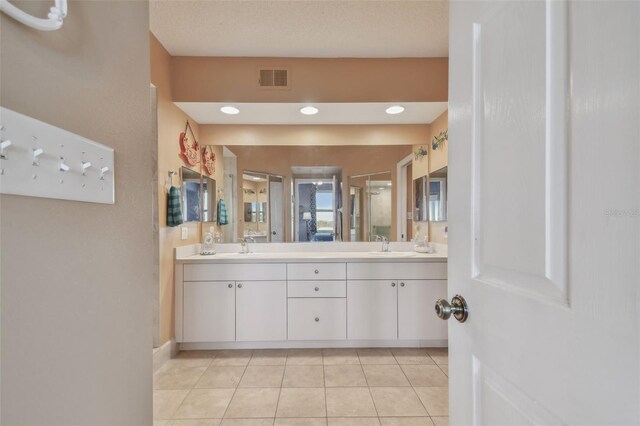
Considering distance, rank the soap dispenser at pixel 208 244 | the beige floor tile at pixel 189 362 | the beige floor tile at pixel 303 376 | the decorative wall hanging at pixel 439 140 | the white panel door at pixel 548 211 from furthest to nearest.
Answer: the soap dispenser at pixel 208 244 → the decorative wall hanging at pixel 439 140 → the beige floor tile at pixel 189 362 → the beige floor tile at pixel 303 376 → the white panel door at pixel 548 211

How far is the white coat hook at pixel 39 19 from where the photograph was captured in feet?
1.39

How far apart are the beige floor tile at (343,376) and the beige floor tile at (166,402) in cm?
97

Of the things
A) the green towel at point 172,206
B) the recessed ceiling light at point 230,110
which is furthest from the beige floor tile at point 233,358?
the recessed ceiling light at point 230,110

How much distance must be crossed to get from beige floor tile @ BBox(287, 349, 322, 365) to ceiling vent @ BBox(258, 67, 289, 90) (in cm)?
226

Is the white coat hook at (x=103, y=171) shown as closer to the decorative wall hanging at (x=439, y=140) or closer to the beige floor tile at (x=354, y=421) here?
the beige floor tile at (x=354, y=421)

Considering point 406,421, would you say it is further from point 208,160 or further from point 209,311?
point 208,160

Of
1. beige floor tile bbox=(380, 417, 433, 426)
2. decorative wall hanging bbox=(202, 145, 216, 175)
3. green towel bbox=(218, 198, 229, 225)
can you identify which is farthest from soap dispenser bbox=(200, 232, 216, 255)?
beige floor tile bbox=(380, 417, 433, 426)

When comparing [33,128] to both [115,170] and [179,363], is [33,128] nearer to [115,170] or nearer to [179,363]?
[115,170]

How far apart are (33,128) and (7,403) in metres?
0.42

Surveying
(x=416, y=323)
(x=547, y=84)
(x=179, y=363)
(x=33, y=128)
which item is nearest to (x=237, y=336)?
(x=179, y=363)

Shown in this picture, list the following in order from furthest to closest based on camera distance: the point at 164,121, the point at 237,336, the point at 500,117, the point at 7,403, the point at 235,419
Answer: the point at 237,336 → the point at 164,121 → the point at 235,419 → the point at 500,117 → the point at 7,403

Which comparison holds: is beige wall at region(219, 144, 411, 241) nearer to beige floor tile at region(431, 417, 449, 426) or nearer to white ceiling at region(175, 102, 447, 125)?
white ceiling at region(175, 102, 447, 125)

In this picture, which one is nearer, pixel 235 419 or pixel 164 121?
pixel 235 419

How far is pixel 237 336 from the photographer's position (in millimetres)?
2578
